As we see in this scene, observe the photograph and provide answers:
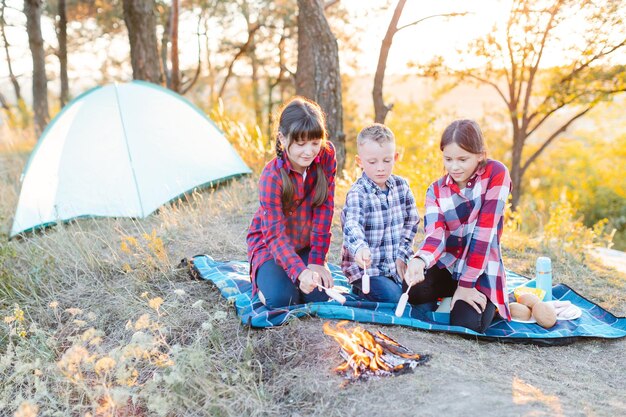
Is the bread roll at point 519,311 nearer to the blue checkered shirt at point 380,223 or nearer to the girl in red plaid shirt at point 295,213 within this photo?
the blue checkered shirt at point 380,223

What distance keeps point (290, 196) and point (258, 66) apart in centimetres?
1422

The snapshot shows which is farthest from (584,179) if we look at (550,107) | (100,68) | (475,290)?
(475,290)

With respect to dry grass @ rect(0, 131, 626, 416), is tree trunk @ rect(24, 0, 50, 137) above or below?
above

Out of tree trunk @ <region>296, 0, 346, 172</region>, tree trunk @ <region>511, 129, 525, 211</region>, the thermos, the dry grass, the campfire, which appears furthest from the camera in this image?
tree trunk @ <region>511, 129, 525, 211</region>

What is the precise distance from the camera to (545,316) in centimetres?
337

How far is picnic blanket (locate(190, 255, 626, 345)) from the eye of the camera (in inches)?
122

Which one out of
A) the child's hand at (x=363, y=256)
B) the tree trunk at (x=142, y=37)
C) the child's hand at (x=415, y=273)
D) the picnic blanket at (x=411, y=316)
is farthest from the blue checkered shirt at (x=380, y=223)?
the tree trunk at (x=142, y=37)

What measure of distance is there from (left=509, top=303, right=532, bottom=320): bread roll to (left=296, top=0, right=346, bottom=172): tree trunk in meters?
3.52

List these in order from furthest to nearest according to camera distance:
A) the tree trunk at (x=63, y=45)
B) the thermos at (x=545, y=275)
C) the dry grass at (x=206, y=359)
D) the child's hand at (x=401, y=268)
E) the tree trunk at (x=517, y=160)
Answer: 1. the tree trunk at (x=63, y=45)
2. the tree trunk at (x=517, y=160)
3. the thermos at (x=545, y=275)
4. the child's hand at (x=401, y=268)
5. the dry grass at (x=206, y=359)

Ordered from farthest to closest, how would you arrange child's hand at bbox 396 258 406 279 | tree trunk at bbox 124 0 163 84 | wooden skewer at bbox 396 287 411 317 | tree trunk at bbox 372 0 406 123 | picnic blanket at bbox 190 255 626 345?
tree trunk at bbox 124 0 163 84 < tree trunk at bbox 372 0 406 123 < child's hand at bbox 396 258 406 279 < picnic blanket at bbox 190 255 626 345 < wooden skewer at bbox 396 287 411 317

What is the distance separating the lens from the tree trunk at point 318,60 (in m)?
6.24

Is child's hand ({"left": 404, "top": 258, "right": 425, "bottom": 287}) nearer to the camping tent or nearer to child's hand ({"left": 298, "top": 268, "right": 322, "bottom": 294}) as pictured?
child's hand ({"left": 298, "top": 268, "right": 322, "bottom": 294})

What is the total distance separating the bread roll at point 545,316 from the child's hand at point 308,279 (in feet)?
4.47

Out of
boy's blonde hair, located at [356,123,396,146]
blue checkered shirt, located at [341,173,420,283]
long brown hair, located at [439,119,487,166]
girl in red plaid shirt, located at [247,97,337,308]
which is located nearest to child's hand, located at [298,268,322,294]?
girl in red plaid shirt, located at [247,97,337,308]
